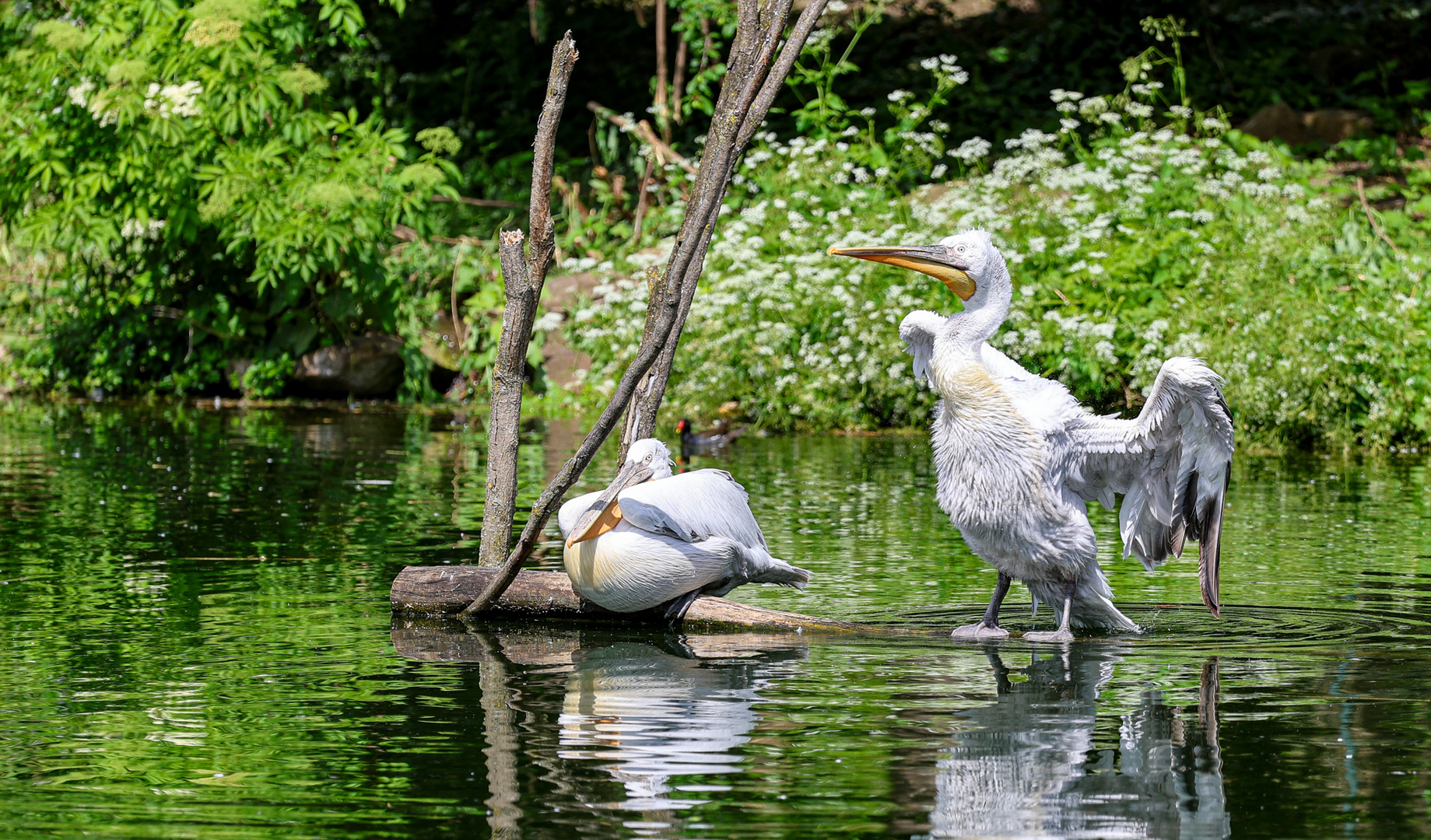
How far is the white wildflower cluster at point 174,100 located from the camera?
1659 cm

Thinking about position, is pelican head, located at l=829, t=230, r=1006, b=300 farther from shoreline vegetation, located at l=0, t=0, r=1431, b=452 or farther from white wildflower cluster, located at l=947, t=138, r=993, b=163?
white wildflower cluster, located at l=947, t=138, r=993, b=163

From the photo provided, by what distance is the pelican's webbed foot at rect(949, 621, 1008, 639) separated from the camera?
6293mm

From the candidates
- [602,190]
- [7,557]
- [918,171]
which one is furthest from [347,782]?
[602,190]

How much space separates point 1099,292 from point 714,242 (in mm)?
3874

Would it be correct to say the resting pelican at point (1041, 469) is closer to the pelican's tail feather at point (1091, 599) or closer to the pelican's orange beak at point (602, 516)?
the pelican's tail feather at point (1091, 599)

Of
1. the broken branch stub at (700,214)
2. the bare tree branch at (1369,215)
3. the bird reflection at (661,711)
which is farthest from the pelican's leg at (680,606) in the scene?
the bare tree branch at (1369,215)

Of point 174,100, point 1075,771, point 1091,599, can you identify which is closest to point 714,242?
point 174,100

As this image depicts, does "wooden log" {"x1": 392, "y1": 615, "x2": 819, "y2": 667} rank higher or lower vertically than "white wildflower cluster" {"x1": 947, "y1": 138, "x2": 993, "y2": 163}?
lower

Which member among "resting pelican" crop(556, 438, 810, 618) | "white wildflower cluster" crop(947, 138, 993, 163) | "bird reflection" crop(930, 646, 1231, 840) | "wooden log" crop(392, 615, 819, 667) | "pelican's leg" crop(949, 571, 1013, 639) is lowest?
"bird reflection" crop(930, 646, 1231, 840)

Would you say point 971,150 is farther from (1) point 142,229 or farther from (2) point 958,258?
(1) point 142,229

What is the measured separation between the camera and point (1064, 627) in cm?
634

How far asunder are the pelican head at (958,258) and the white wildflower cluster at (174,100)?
1173 cm

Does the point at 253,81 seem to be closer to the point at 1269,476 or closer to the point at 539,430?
the point at 539,430

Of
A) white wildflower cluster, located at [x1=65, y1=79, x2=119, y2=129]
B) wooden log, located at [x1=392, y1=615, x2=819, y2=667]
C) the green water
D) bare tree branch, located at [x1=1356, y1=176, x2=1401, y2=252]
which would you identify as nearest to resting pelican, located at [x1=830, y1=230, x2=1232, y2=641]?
the green water
